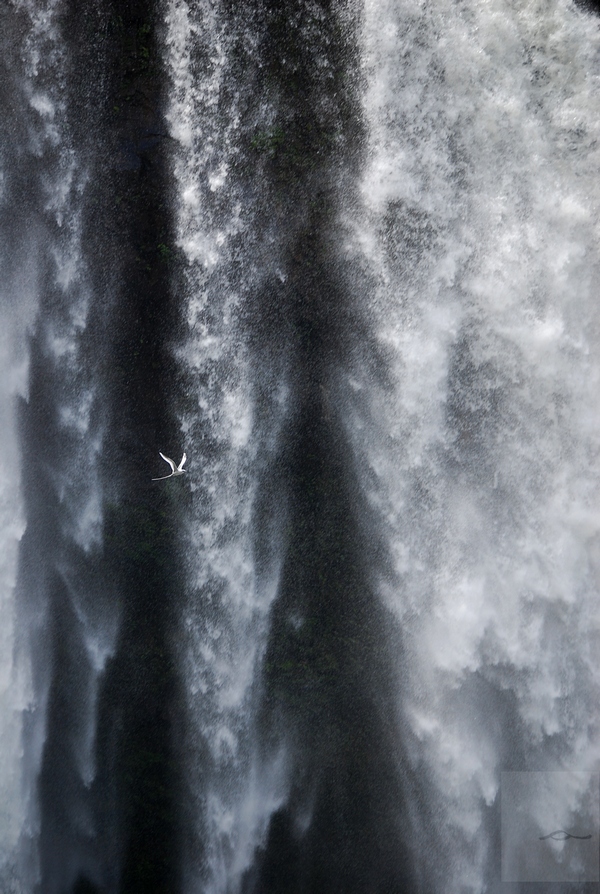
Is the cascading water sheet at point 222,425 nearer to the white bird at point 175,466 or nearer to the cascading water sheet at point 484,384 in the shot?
the white bird at point 175,466

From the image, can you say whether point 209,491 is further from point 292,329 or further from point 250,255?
point 250,255

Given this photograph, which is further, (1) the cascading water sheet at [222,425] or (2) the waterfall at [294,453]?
(1) the cascading water sheet at [222,425]

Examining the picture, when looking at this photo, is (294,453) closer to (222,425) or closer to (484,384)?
(222,425)

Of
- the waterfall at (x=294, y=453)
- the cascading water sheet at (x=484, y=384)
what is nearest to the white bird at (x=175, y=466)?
the waterfall at (x=294, y=453)

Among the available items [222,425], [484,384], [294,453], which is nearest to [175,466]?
[222,425]

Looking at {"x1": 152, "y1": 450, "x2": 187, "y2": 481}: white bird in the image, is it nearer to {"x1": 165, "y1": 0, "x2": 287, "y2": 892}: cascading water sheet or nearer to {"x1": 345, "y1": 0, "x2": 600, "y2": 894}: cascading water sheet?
{"x1": 165, "y1": 0, "x2": 287, "y2": 892}: cascading water sheet

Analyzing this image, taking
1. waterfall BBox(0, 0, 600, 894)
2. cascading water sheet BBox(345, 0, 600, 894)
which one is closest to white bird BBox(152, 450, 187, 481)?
waterfall BBox(0, 0, 600, 894)

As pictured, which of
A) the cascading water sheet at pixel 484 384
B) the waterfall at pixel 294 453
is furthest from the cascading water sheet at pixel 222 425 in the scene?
the cascading water sheet at pixel 484 384
